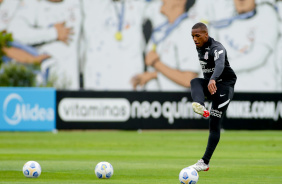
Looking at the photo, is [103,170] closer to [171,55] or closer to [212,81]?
[212,81]

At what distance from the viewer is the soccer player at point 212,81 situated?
10875 millimetres

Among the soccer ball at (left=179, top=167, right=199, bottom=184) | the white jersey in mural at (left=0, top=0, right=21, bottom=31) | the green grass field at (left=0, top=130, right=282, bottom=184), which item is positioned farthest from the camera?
the white jersey in mural at (left=0, top=0, right=21, bottom=31)

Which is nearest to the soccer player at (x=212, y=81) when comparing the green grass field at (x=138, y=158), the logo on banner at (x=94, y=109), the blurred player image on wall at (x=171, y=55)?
the green grass field at (x=138, y=158)

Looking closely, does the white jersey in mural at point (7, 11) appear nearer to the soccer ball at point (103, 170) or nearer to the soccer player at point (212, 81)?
the soccer player at point (212, 81)

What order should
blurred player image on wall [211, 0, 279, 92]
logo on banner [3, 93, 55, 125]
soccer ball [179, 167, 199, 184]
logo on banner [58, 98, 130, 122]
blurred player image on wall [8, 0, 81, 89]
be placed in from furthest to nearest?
1. blurred player image on wall [211, 0, 279, 92]
2. blurred player image on wall [8, 0, 81, 89]
3. logo on banner [58, 98, 130, 122]
4. logo on banner [3, 93, 55, 125]
5. soccer ball [179, 167, 199, 184]

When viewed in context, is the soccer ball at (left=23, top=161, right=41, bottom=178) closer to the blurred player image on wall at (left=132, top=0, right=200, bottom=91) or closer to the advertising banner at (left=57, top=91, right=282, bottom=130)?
the advertising banner at (left=57, top=91, right=282, bottom=130)

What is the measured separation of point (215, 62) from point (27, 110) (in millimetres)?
18072

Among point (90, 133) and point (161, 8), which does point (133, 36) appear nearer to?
point (161, 8)

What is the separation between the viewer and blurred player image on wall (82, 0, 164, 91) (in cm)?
5469

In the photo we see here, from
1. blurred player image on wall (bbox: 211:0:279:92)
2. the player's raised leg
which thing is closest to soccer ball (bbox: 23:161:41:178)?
the player's raised leg

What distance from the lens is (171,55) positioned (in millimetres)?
54812

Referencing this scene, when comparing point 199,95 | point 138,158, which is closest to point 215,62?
point 199,95

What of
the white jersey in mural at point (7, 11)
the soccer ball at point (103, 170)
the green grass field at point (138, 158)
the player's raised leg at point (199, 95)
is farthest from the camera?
the white jersey in mural at point (7, 11)

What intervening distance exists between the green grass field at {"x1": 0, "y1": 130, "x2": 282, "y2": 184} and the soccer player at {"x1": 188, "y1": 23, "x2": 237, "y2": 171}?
0.63 metres
